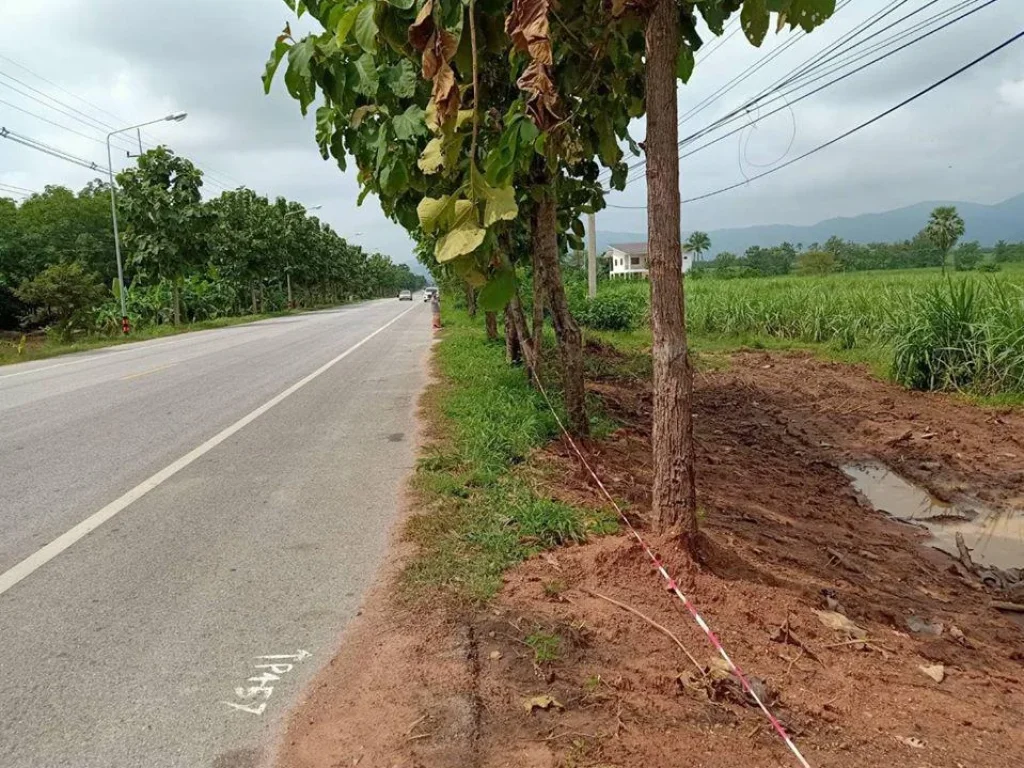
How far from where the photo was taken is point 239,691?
9.58ft

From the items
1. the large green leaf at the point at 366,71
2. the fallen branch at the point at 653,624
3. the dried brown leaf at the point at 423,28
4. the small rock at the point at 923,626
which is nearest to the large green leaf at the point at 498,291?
the dried brown leaf at the point at 423,28

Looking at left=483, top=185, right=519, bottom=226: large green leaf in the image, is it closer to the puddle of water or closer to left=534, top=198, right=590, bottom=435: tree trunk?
left=534, top=198, right=590, bottom=435: tree trunk

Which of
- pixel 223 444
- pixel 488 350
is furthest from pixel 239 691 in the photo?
pixel 488 350

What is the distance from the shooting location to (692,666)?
9.52 feet

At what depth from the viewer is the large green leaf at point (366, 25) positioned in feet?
8.07

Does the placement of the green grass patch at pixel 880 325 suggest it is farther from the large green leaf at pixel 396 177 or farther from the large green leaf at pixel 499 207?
the large green leaf at pixel 499 207

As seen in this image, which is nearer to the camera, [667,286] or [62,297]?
[667,286]

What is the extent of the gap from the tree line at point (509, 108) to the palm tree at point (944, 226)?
2523 inches

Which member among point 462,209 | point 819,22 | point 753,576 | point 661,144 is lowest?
point 753,576

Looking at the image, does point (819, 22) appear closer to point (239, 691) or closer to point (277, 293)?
point (239, 691)

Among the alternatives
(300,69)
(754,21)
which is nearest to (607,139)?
(754,21)

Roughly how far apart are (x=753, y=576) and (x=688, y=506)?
0.55 m

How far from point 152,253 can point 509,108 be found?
31.3 m

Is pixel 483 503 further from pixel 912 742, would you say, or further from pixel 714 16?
pixel 714 16
